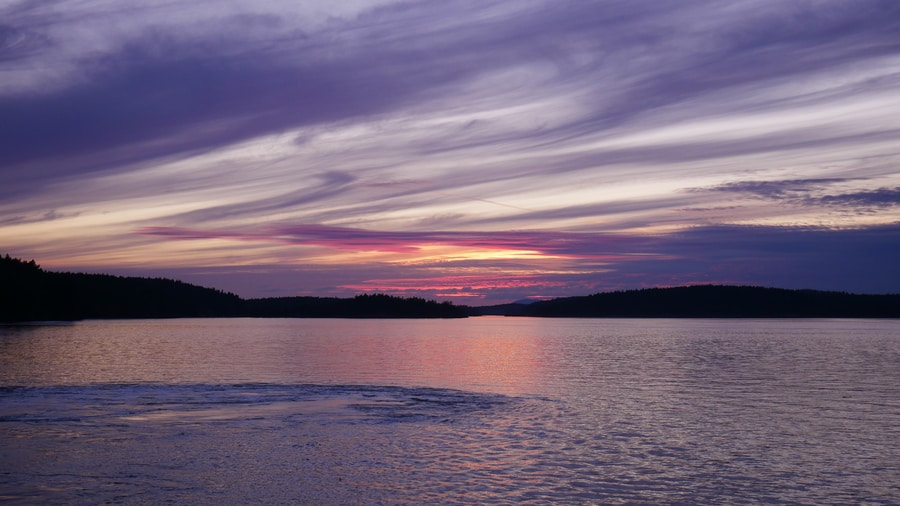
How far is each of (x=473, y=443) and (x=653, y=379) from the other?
25.8 metres

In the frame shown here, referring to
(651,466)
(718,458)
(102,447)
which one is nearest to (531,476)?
(651,466)

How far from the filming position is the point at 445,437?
27.5 metres

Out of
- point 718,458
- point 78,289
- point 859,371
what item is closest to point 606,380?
point 859,371

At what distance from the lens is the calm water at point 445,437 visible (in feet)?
65.3

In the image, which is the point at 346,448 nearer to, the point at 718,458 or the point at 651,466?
the point at 651,466

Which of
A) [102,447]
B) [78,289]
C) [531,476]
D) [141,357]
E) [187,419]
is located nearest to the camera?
[531,476]

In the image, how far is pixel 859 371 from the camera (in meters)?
54.8

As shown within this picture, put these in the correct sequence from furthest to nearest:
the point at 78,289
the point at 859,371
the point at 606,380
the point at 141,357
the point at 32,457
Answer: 1. the point at 78,289
2. the point at 141,357
3. the point at 859,371
4. the point at 606,380
5. the point at 32,457

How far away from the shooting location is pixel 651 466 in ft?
74.0

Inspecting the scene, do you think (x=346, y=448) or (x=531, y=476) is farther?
(x=346, y=448)

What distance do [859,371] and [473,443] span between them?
4050 centimetres

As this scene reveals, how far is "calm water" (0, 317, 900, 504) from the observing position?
1991 cm

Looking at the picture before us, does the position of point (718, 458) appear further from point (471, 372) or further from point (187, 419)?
point (471, 372)

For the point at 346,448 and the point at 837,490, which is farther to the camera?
the point at 346,448
